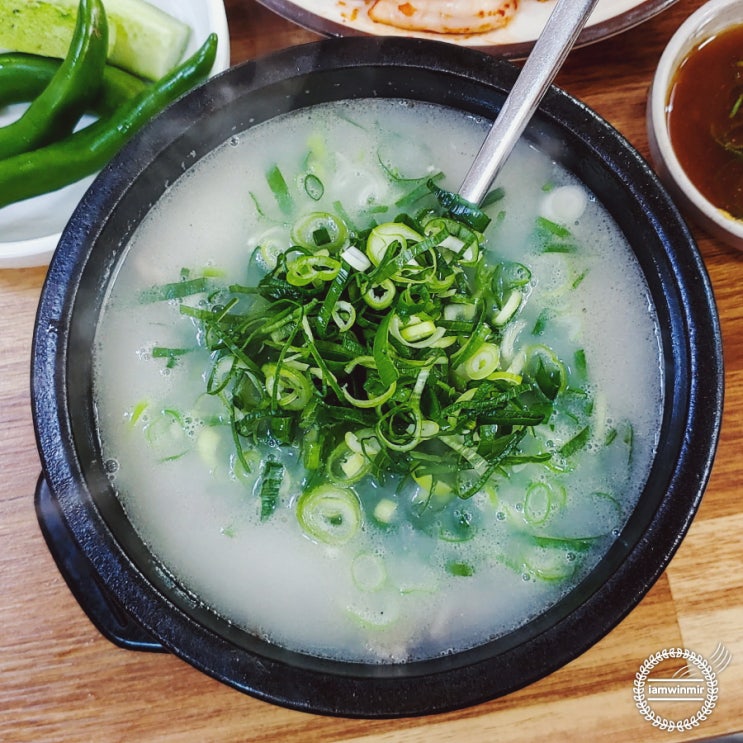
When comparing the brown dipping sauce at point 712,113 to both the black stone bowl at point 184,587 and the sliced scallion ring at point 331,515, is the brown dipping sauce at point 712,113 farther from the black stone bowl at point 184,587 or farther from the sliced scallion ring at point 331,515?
the sliced scallion ring at point 331,515

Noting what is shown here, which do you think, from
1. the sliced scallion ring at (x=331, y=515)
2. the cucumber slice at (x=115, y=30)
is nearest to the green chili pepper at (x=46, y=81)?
the cucumber slice at (x=115, y=30)

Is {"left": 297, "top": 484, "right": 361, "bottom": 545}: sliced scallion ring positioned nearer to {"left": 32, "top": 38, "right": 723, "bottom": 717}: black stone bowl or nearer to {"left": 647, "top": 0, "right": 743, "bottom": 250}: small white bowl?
{"left": 32, "top": 38, "right": 723, "bottom": 717}: black stone bowl

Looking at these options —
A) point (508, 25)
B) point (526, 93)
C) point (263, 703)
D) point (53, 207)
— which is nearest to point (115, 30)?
point (53, 207)

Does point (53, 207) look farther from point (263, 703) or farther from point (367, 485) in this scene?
point (263, 703)

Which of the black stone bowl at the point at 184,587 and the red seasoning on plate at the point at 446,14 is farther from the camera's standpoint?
the red seasoning on plate at the point at 446,14

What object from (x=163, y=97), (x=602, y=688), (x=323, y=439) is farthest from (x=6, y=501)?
(x=602, y=688)

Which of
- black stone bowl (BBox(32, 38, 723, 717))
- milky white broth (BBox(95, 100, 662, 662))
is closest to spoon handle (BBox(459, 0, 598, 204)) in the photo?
black stone bowl (BBox(32, 38, 723, 717))

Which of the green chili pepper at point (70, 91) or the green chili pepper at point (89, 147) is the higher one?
the green chili pepper at point (70, 91)
